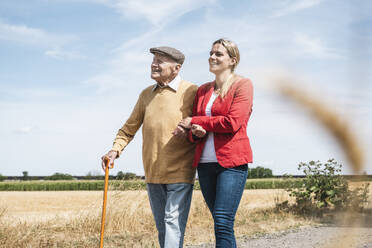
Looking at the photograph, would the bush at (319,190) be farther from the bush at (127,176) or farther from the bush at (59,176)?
the bush at (59,176)

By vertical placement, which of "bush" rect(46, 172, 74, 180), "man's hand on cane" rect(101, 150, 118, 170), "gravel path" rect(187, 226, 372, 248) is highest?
"man's hand on cane" rect(101, 150, 118, 170)

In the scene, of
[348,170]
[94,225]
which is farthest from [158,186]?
[94,225]

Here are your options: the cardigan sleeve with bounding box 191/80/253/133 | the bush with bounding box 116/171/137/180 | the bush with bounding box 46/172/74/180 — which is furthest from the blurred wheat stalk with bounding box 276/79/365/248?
the bush with bounding box 46/172/74/180

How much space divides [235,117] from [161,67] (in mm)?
906

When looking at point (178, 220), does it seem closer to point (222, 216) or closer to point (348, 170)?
point (222, 216)

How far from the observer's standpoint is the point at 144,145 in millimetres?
3670

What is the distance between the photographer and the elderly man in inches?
136

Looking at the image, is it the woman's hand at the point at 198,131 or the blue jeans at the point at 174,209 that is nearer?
the woman's hand at the point at 198,131

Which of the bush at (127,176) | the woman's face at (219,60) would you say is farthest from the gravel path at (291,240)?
the woman's face at (219,60)

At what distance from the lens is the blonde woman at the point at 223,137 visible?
306 cm

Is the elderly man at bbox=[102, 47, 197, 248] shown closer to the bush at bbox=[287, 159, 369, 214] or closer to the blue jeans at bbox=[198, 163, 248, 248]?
the blue jeans at bbox=[198, 163, 248, 248]

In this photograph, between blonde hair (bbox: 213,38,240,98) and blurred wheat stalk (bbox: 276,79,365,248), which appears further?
blonde hair (bbox: 213,38,240,98)

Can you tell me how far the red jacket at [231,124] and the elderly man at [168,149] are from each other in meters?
0.27

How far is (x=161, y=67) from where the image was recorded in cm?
359
